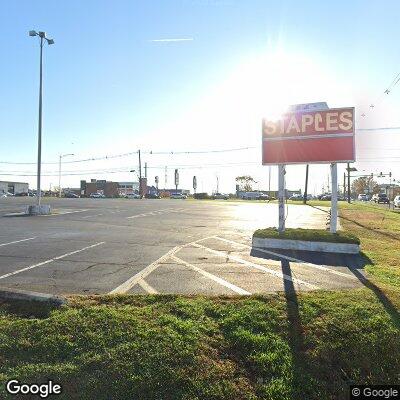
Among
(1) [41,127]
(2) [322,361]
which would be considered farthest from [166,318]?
(1) [41,127]

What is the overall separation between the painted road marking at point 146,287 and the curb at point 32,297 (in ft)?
4.85

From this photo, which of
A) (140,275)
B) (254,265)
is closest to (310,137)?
(254,265)

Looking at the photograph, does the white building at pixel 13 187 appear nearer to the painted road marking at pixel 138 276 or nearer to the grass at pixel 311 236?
the grass at pixel 311 236

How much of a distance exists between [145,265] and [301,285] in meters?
3.49

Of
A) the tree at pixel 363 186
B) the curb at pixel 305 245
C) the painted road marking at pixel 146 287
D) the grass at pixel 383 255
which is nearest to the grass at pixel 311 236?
the curb at pixel 305 245

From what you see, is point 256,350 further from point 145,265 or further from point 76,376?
point 145,265

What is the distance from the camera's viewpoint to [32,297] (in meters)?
5.52

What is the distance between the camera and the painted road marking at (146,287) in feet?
21.0

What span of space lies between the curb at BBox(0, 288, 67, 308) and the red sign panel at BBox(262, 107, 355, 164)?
894cm

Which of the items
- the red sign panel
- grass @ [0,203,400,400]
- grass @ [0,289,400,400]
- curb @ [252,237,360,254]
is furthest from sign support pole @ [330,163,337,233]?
grass @ [0,289,400,400]

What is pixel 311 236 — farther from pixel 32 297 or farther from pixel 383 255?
pixel 32 297

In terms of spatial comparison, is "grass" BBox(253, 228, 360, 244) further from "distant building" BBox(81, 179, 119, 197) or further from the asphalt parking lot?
"distant building" BBox(81, 179, 119, 197)

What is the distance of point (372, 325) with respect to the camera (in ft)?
16.4

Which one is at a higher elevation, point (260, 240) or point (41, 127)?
point (41, 127)
